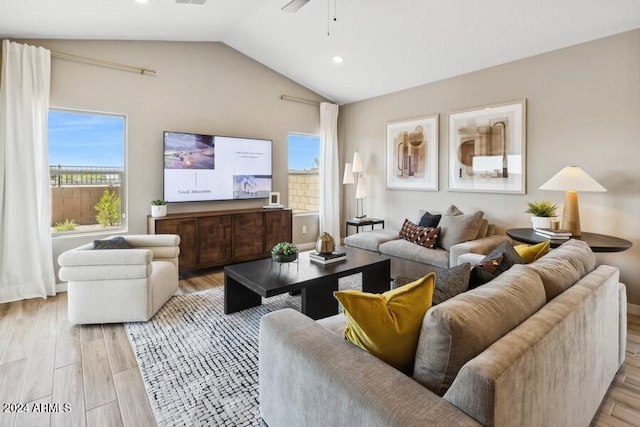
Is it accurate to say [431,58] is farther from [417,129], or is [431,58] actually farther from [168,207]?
[168,207]

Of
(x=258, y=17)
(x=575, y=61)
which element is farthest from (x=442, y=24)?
(x=258, y=17)

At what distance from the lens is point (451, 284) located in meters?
1.58

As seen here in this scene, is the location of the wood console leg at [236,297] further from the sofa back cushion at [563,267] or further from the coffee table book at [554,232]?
the coffee table book at [554,232]

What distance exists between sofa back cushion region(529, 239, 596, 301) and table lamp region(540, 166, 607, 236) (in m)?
1.14

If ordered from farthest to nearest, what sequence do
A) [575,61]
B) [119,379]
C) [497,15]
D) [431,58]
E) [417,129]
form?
1. [417,129]
2. [431,58]
3. [575,61]
4. [497,15]
5. [119,379]

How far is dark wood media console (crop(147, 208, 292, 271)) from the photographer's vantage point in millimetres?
4227

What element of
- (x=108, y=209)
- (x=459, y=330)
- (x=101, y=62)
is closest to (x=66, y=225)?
(x=108, y=209)

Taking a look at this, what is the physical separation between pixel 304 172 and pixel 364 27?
8.50 ft

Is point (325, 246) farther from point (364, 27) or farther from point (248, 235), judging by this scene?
point (364, 27)

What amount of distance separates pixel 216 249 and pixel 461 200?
3.24 m

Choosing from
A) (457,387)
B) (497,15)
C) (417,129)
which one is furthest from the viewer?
(417,129)

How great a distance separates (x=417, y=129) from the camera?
493cm

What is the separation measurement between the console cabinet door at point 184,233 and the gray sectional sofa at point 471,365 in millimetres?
2931

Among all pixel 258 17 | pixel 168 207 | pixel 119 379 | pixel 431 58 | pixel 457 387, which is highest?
pixel 258 17
